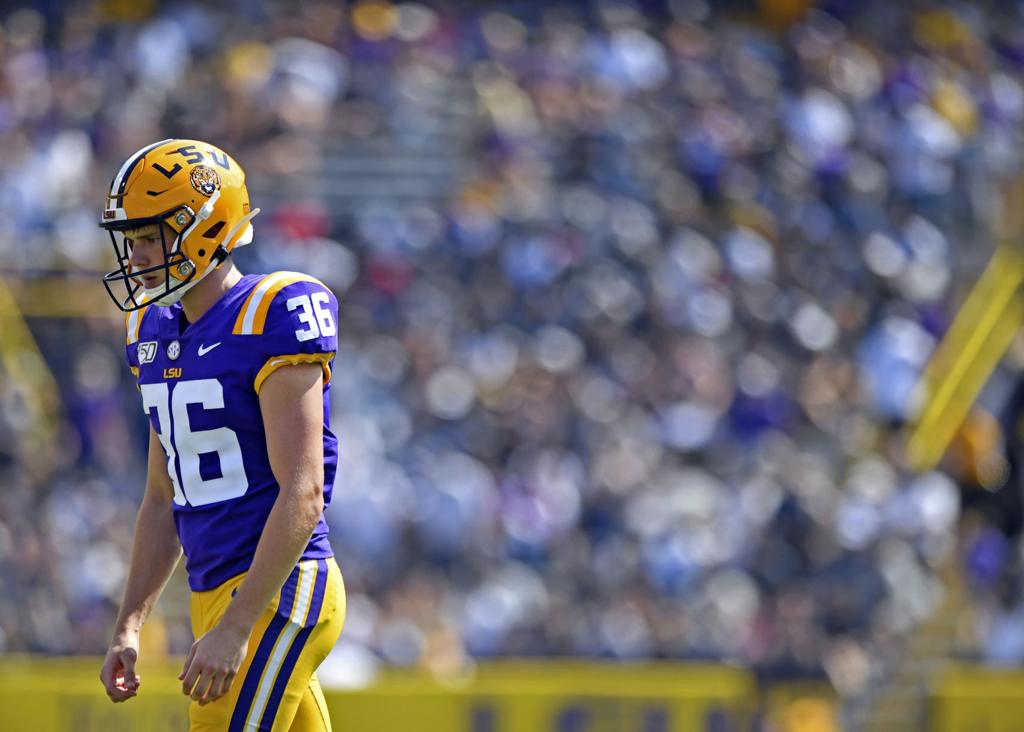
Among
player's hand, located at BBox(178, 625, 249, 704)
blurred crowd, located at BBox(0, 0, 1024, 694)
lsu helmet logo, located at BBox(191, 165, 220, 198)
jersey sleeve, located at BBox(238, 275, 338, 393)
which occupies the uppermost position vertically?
lsu helmet logo, located at BBox(191, 165, 220, 198)

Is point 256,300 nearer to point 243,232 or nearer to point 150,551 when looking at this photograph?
point 243,232

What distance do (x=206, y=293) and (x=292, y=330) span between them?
28 cm

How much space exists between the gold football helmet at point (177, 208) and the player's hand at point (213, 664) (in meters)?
0.78

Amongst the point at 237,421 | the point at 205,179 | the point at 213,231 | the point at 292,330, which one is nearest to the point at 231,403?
the point at 237,421

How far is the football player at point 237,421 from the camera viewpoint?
3818 millimetres

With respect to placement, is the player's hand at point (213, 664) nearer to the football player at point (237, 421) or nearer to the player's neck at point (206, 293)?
the football player at point (237, 421)

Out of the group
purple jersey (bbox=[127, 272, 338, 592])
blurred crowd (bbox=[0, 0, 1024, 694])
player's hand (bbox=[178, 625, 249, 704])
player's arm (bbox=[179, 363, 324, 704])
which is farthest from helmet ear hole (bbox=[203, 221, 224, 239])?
blurred crowd (bbox=[0, 0, 1024, 694])

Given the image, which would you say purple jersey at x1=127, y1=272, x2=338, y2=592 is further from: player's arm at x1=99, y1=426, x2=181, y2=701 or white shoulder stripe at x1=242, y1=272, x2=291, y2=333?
player's arm at x1=99, y1=426, x2=181, y2=701

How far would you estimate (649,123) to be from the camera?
14.8m

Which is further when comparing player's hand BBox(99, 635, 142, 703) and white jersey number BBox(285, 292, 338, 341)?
player's hand BBox(99, 635, 142, 703)

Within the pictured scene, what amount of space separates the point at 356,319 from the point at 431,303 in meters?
0.59

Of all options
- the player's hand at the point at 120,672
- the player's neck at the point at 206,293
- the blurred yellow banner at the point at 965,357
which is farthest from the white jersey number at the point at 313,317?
the blurred yellow banner at the point at 965,357

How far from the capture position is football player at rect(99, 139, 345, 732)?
3.82 m

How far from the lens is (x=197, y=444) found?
3939mm
